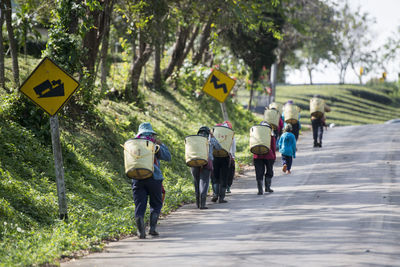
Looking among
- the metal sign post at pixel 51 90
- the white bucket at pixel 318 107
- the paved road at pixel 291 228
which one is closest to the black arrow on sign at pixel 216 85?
the paved road at pixel 291 228

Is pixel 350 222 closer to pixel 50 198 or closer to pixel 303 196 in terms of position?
pixel 303 196

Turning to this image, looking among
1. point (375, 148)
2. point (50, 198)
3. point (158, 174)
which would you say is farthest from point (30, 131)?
point (375, 148)

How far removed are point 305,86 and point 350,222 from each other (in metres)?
71.8

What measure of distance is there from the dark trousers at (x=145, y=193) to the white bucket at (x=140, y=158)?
26cm

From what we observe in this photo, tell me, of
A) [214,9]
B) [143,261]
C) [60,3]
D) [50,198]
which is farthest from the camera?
[214,9]

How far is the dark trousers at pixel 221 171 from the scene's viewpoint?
45.1ft

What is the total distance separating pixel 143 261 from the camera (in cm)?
836

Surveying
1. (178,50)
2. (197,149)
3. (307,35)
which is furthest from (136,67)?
(307,35)

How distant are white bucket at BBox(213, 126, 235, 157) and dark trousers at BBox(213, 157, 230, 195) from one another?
211 mm

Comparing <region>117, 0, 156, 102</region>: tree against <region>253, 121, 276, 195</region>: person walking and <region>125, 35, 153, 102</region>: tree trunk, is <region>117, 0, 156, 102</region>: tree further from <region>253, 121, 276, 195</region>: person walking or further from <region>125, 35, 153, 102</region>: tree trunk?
<region>253, 121, 276, 195</region>: person walking

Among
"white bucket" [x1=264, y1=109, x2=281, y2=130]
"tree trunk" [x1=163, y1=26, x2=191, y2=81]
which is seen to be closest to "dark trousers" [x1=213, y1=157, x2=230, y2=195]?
"white bucket" [x1=264, y1=109, x2=281, y2=130]

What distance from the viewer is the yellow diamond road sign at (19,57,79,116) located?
9.75 metres

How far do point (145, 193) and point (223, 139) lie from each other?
3.77 metres

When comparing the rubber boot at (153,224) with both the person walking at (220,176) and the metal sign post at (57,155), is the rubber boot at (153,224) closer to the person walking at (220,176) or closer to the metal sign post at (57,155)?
the metal sign post at (57,155)
